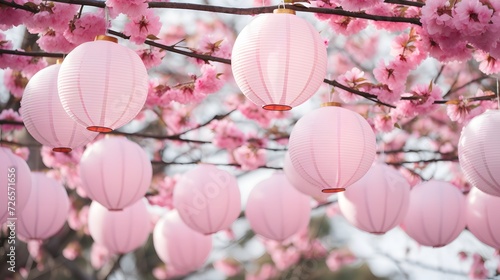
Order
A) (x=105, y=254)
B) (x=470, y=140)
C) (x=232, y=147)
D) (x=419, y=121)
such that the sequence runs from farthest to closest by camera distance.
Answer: (x=105, y=254), (x=419, y=121), (x=232, y=147), (x=470, y=140)

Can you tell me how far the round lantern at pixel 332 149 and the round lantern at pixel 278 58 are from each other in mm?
389

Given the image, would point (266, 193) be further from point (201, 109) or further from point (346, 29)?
point (201, 109)

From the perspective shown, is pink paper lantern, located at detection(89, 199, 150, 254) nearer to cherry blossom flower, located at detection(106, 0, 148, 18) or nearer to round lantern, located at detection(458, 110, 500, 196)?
cherry blossom flower, located at detection(106, 0, 148, 18)

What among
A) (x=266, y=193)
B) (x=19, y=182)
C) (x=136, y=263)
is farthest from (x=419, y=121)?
(x=136, y=263)

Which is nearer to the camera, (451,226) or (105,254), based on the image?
(451,226)

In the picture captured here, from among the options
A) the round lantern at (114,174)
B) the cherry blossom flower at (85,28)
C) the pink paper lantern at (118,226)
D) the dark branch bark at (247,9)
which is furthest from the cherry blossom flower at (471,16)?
the pink paper lantern at (118,226)

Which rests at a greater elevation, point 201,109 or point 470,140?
point 470,140

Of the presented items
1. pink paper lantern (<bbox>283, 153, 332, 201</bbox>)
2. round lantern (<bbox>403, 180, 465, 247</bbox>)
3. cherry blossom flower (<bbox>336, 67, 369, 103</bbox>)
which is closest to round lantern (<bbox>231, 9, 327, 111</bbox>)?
cherry blossom flower (<bbox>336, 67, 369, 103</bbox>)

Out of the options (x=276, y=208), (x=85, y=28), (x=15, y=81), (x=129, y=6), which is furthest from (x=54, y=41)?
(x=276, y=208)

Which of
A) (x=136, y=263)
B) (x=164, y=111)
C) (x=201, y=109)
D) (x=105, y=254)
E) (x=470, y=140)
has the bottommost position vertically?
(x=136, y=263)

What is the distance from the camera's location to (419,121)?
7.36m

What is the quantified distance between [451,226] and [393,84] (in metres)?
1.24

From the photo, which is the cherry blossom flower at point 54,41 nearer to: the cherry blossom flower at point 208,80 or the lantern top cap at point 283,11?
the cherry blossom flower at point 208,80

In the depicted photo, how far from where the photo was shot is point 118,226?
4.94 meters
